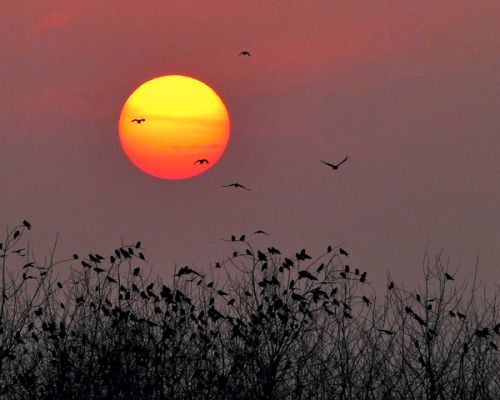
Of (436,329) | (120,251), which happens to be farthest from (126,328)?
(436,329)

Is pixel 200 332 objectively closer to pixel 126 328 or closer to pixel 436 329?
pixel 126 328

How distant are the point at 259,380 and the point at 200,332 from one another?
216 centimetres

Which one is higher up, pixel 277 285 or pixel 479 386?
pixel 277 285

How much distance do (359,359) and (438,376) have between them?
8.11 ft

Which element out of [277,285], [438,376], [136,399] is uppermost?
[277,285]

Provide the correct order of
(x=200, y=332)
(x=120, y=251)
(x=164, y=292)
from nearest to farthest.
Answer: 1. (x=164, y=292)
2. (x=120, y=251)
3. (x=200, y=332)

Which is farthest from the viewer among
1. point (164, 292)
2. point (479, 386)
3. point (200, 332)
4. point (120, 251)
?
point (200, 332)

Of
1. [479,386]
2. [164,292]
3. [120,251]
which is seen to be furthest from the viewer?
A: [479,386]

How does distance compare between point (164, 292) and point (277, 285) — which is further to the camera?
point (277, 285)

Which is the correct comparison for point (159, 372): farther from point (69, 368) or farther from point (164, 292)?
point (164, 292)

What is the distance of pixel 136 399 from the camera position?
963 inches

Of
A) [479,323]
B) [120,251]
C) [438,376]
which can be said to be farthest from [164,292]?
[479,323]

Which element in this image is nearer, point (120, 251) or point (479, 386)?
point (120, 251)

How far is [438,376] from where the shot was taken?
79.6 feet
